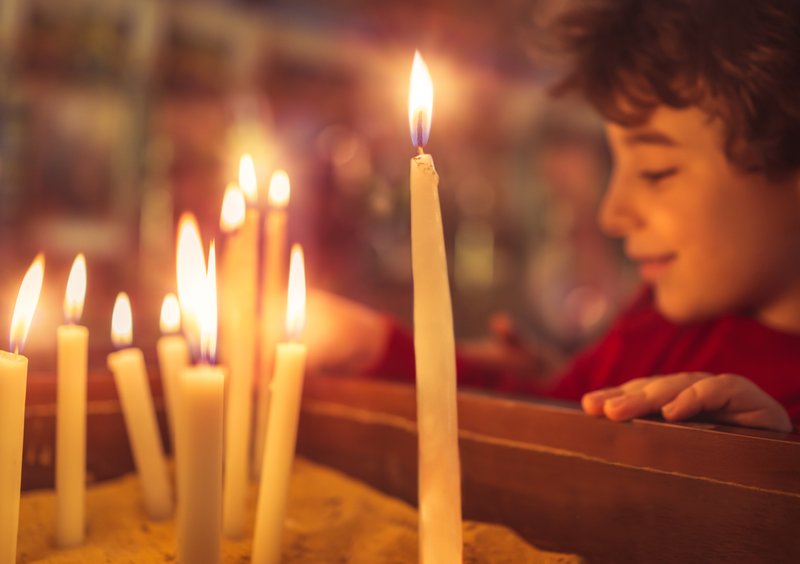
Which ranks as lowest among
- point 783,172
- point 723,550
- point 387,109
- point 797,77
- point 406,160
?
point 723,550

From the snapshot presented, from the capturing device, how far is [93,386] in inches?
33.0

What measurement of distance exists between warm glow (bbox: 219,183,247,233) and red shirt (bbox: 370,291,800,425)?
36 centimetres

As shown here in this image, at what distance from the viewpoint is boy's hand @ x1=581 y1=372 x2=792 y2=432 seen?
1.95 feet

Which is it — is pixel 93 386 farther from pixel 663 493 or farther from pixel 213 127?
pixel 213 127

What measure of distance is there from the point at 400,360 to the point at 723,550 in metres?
0.57

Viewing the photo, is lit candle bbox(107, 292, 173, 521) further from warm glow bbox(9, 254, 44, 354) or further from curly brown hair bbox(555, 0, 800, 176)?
curly brown hair bbox(555, 0, 800, 176)

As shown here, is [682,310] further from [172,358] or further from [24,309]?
[24,309]

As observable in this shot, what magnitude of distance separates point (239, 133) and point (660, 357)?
2.88m

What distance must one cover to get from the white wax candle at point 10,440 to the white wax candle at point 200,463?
0.15 metres

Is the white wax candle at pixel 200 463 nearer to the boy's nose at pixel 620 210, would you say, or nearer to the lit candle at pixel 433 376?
the lit candle at pixel 433 376

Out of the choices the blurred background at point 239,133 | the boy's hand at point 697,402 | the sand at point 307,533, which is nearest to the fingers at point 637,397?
the boy's hand at point 697,402

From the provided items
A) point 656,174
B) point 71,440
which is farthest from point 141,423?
point 656,174

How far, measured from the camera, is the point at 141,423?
2.33ft

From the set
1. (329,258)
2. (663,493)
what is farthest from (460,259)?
(663,493)
